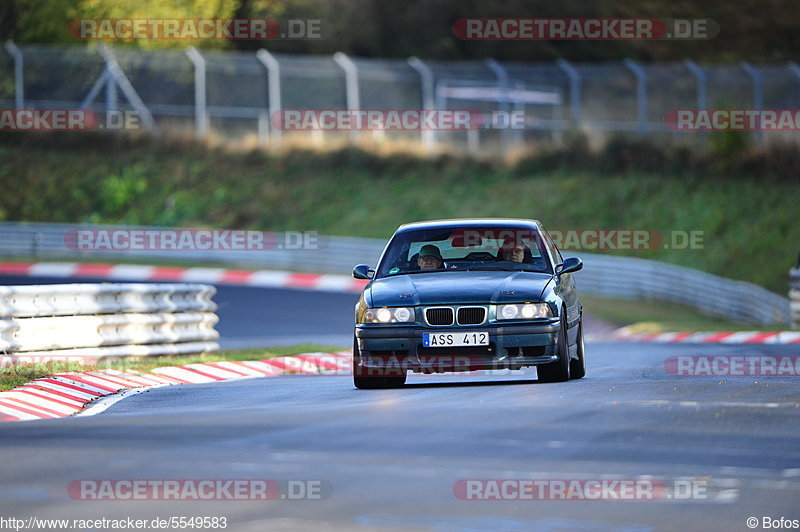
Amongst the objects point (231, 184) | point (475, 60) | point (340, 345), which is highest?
point (475, 60)

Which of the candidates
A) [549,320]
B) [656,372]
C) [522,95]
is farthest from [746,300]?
[549,320]

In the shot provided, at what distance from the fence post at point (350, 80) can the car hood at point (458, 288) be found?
3045 cm

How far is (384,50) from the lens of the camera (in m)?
61.1

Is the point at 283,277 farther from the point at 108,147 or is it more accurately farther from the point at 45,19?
the point at 45,19

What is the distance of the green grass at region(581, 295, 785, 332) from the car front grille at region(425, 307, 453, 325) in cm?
1603

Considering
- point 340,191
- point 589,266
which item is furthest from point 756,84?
point 340,191

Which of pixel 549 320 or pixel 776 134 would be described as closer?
pixel 549 320

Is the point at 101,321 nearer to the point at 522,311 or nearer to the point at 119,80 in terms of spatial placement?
the point at 522,311

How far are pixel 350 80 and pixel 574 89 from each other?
6235 mm

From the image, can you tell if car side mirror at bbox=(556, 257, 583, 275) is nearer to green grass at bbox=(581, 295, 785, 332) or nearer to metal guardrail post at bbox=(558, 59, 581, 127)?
green grass at bbox=(581, 295, 785, 332)

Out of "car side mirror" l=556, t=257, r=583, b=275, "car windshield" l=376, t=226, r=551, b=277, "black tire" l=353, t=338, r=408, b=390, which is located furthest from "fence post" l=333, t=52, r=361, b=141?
"black tire" l=353, t=338, r=408, b=390

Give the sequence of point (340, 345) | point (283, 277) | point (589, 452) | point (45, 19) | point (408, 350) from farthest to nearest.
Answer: point (45, 19) → point (283, 277) → point (340, 345) → point (408, 350) → point (589, 452)

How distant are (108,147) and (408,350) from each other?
117ft

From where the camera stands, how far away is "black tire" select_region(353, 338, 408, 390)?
13305 mm
